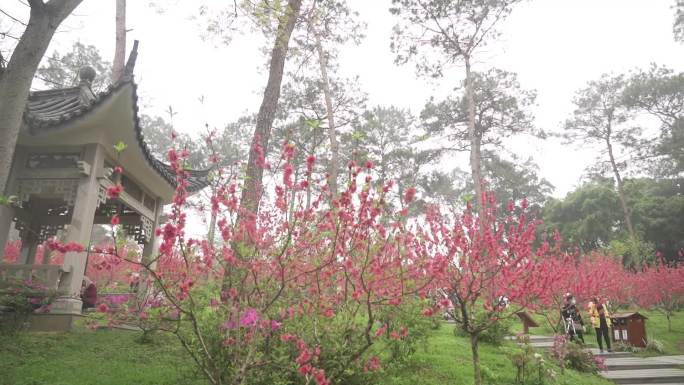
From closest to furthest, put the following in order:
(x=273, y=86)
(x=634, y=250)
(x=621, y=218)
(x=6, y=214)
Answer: (x=6, y=214)
(x=273, y=86)
(x=634, y=250)
(x=621, y=218)

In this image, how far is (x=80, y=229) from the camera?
5816mm

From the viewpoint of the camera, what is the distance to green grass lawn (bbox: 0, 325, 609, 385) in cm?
421

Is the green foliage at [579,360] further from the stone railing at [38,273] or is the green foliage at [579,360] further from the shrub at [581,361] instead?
the stone railing at [38,273]

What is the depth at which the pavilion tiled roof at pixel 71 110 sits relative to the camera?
5586mm

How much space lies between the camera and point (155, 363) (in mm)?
5016

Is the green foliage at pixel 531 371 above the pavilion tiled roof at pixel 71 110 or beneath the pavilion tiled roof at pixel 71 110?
beneath

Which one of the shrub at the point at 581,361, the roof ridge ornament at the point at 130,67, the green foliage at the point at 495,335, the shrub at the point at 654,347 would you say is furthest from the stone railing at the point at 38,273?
the shrub at the point at 654,347

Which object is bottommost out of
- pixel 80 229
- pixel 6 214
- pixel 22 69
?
pixel 80 229

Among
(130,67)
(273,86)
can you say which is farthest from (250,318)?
(273,86)

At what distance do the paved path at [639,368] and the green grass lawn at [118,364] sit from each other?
1273mm

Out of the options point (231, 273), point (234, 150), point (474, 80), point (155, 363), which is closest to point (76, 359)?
point (155, 363)

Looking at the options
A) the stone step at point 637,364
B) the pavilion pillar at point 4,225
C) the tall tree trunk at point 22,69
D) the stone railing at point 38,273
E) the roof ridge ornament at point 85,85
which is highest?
the roof ridge ornament at point 85,85

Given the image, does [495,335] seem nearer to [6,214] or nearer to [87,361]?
[87,361]

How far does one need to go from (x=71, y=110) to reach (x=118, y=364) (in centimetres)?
384
